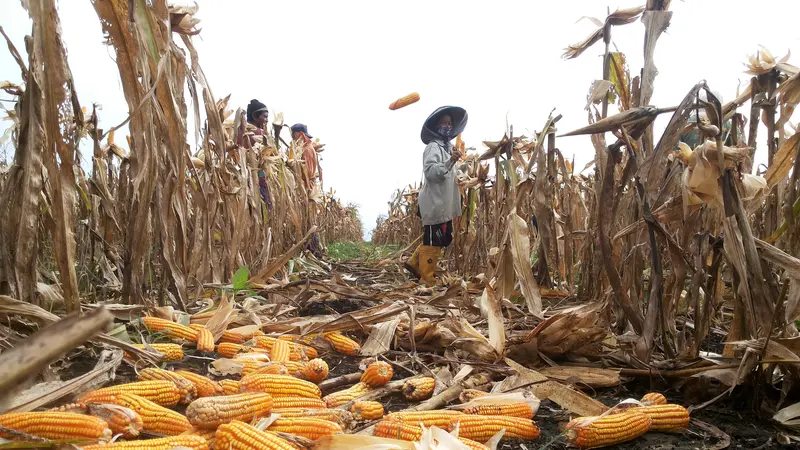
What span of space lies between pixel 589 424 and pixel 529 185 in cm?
326

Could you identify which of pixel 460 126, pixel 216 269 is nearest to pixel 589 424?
pixel 216 269

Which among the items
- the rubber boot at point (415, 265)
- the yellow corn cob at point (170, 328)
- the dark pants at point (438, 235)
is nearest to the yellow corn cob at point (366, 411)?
the yellow corn cob at point (170, 328)

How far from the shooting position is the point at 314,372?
2400 millimetres

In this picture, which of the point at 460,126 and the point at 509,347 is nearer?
the point at 509,347

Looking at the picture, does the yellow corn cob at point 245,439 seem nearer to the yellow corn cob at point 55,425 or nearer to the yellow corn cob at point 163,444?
the yellow corn cob at point 163,444

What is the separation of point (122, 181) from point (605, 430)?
3.96 meters

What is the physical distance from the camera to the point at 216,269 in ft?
15.9

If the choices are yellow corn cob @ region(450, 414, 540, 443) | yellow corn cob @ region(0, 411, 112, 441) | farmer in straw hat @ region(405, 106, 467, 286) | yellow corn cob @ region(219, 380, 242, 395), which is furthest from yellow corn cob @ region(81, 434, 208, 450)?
farmer in straw hat @ region(405, 106, 467, 286)

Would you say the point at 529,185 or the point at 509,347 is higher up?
the point at 529,185

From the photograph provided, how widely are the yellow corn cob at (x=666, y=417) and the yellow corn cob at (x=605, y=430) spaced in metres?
0.09

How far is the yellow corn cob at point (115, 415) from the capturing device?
61.2 inches

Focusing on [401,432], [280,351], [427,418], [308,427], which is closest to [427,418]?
[427,418]

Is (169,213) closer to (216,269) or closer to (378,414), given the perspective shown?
(216,269)

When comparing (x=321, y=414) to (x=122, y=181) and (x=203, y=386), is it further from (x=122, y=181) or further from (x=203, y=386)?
(x=122, y=181)
